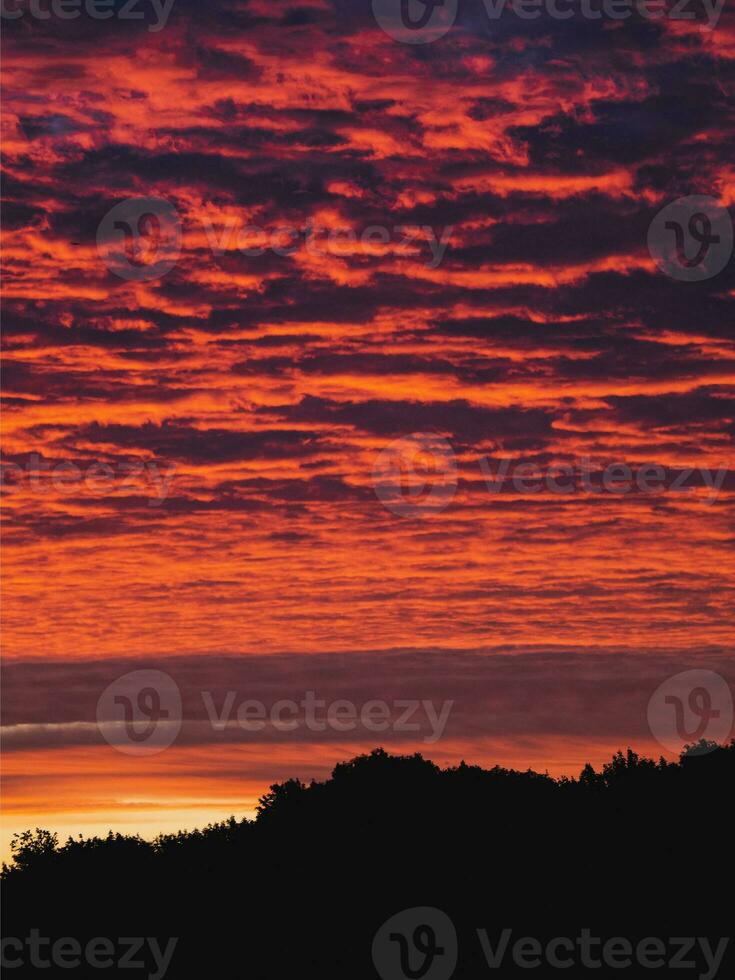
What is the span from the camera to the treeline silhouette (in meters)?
60.5

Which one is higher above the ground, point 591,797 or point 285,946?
point 591,797

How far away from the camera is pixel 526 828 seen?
67.0 m

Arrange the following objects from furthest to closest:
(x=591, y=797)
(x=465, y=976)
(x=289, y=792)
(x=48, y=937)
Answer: (x=289, y=792)
(x=591, y=797)
(x=48, y=937)
(x=465, y=976)

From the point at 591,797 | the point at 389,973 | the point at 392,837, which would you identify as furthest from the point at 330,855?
the point at 591,797

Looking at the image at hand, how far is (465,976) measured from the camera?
5938 cm

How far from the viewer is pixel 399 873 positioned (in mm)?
63250

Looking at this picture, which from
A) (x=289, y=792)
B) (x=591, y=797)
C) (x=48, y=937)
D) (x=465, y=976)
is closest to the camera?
(x=465, y=976)

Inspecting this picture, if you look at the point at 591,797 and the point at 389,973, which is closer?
the point at 389,973

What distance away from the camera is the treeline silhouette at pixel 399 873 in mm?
60500

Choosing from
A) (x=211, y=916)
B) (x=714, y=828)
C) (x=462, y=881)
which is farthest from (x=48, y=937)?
(x=714, y=828)

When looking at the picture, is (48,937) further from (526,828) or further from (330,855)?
(526,828)

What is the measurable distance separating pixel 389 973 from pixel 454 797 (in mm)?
12637

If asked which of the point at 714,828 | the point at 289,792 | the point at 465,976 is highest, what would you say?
the point at 289,792

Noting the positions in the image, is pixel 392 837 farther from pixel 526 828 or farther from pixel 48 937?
pixel 48 937
